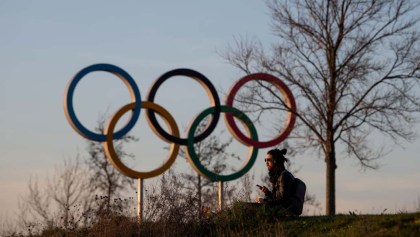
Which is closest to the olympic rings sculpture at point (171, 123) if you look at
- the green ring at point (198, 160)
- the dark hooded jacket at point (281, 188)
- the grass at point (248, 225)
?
the green ring at point (198, 160)

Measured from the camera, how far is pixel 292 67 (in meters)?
22.8

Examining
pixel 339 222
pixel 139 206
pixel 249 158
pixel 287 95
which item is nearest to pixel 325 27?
pixel 287 95

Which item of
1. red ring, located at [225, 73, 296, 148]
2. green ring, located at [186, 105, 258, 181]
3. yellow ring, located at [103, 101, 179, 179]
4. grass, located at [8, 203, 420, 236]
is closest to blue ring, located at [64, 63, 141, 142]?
Result: yellow ring, located at [103, 101, 179, 179]

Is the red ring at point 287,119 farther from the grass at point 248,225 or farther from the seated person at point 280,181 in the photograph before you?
the seated person at point 280,181

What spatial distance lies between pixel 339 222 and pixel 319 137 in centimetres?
859

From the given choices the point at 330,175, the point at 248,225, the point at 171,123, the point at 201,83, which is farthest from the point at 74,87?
the point at 330,175

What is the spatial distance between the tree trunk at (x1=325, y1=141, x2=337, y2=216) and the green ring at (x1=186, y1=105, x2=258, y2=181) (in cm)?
266

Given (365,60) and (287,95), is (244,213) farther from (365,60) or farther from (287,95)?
(365,60)

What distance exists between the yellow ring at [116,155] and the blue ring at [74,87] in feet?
0.52

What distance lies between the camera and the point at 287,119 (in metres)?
21.5

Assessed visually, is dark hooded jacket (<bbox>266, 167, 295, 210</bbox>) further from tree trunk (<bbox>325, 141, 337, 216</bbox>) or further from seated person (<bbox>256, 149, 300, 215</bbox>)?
tree trunk (<bbox>325, 141, 337, 216</bbox>)

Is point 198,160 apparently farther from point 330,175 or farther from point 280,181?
point 280,181

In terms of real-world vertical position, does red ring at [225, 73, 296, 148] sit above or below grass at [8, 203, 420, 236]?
above

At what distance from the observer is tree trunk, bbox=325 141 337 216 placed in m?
21.6
